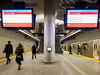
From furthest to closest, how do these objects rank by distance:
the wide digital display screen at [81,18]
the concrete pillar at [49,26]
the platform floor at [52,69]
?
1. the concrete pillar at [49,26]
2. the platform floor at [52,69]
3. the wide digital display screen at [81,18]

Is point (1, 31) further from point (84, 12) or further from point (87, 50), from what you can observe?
point (87, 50)

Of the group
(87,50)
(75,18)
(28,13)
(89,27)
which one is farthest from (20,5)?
(87,50)

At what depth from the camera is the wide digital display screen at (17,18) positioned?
172 inches

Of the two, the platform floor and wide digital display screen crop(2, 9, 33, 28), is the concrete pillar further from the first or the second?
wide digital display screen crop(2, 9, 33, 28)

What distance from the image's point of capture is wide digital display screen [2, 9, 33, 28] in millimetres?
4375

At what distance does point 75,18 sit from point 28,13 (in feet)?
7.86

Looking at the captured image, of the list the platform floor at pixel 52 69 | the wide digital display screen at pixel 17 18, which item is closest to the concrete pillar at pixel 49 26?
the platform floor at pixel 52 69

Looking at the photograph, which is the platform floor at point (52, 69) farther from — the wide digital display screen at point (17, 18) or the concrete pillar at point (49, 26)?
the wide digital display screen at point (17, 18)

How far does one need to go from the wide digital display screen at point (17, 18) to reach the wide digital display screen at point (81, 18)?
1.98 metres

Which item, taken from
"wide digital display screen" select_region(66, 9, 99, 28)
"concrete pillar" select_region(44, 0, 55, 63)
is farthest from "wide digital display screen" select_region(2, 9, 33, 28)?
"concrete pillar" select_region(44, 0, 55, 63)

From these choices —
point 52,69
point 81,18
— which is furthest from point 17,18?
point 52,69

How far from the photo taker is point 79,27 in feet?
14.1

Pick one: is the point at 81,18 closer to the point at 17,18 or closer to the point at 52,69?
the point at 17,18

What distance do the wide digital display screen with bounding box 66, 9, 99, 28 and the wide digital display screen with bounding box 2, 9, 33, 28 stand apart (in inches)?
77.8
